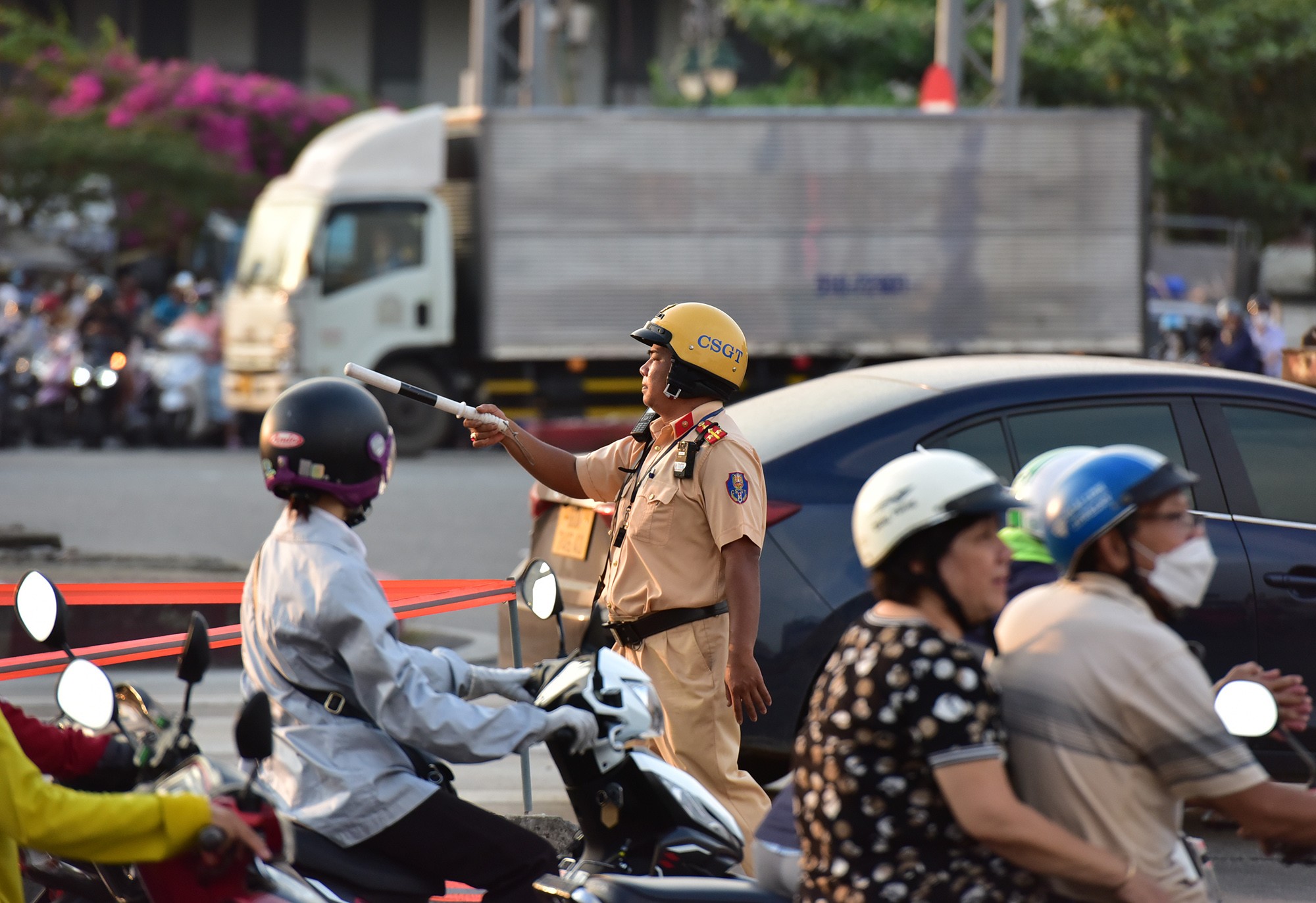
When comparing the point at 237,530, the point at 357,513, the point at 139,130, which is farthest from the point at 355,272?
the point at 357,513

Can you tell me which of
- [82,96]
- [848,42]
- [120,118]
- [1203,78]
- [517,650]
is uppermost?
[848,42]

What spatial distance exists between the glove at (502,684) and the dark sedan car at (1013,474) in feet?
5.97

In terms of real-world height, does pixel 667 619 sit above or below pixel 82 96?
below

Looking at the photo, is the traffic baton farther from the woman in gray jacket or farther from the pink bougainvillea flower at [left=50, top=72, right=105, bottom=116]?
the pink bougainvillea flower at [left=50, top=72, right=105, bottom=116]

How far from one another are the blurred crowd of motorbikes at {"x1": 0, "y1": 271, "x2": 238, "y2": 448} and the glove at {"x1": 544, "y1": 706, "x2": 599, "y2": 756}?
16003 millimetres

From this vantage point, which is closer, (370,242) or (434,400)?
(434,400)

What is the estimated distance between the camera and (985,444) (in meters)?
5.33

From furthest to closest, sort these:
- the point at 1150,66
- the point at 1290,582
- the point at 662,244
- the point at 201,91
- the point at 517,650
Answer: the point at 201,91
the point at 1150,66
the point at 662,244
the point at 1290,582
the point at 517,650

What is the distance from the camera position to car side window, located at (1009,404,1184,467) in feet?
17.6

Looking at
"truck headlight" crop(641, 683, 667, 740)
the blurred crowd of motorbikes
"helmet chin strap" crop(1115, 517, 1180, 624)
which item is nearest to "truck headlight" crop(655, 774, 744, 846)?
"truck headlight" crop(641, 683, 667, 740)

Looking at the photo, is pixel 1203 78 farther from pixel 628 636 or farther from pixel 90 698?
pixel 90 698

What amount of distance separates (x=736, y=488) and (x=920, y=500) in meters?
1.67

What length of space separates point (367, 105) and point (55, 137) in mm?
8386

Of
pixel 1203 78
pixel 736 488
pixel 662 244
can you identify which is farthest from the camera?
pixel 1203 78
